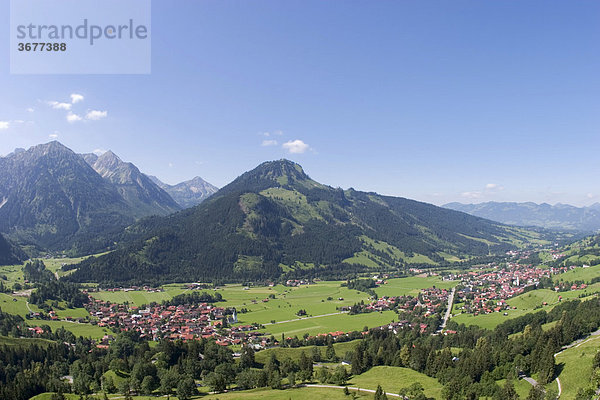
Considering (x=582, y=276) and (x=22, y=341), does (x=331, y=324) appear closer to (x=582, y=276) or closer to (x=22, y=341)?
(x=22, y=341)

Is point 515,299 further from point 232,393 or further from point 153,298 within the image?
point 153,298

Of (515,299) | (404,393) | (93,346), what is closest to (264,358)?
(404,393)

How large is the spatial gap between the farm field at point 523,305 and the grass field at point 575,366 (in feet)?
167

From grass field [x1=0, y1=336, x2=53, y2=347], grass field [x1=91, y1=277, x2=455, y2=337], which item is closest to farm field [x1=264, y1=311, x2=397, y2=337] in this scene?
grass field [x1=91, y1=277, x2=455, y2=337]

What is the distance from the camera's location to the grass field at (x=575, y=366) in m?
61.0

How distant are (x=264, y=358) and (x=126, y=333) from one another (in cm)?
5136

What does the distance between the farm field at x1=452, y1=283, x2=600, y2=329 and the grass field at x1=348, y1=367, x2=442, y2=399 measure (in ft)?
180

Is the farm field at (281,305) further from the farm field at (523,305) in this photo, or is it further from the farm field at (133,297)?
the farm field at (523,305)

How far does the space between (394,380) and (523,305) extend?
328 ft

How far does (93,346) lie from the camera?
112m

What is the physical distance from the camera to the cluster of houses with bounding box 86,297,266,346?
422 ft

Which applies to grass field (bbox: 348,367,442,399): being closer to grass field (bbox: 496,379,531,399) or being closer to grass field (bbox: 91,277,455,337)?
grass field (bbox: 496,379,531,399)

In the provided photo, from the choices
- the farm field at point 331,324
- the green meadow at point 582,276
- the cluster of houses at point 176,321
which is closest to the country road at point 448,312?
the farm field at point 331,324

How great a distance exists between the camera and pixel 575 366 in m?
67.4
